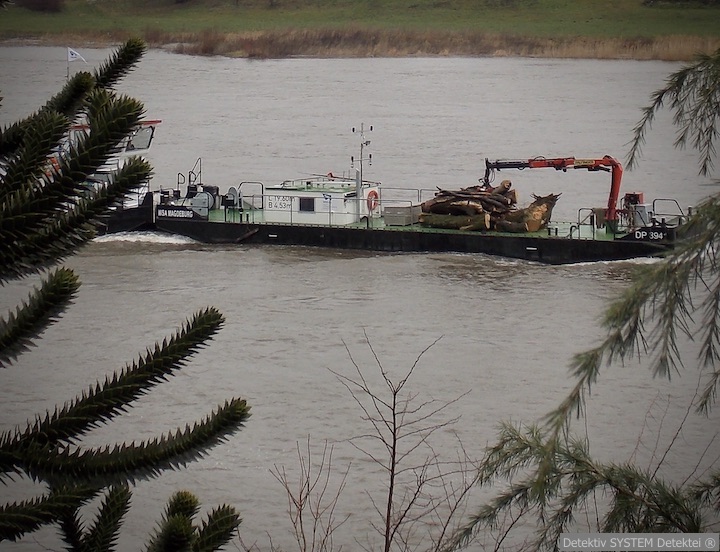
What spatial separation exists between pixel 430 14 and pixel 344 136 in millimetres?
31673

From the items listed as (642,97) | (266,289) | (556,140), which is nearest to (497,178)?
(556,140)

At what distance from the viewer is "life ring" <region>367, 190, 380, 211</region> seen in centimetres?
3503

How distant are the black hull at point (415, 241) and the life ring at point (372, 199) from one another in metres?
1.54

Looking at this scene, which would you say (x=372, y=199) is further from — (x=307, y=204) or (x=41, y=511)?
(x=41, y=511)

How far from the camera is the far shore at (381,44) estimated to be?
83.8 meters

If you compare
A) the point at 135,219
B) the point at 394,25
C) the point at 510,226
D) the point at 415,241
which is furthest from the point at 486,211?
the point at 394,25

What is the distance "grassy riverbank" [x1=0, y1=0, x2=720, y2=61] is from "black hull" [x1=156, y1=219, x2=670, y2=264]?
144ft

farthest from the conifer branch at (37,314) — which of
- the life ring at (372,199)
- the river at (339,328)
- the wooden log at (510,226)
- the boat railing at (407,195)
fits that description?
the boat railing at (407,195)

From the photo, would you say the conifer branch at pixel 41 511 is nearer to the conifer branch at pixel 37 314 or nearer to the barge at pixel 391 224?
the conifer branch at pixel 37 314

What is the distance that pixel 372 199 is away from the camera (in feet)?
115

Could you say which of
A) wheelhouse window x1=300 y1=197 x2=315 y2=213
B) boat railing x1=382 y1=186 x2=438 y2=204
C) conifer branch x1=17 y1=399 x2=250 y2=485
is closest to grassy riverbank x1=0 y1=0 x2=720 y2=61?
boat railing x1=382 y1=186 x2=438 y2=204

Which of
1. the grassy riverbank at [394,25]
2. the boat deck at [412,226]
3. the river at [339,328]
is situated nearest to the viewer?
the river at [339,328]

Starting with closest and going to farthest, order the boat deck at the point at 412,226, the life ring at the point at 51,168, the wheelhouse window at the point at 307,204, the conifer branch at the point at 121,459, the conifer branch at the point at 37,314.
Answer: the life ring at the point at 51,168
the conifer branch at the point at 37,314
the conifer branch at the point at 121,459
the boat deck at the point at 412,226
the wheelhouse window at the point at 307,204

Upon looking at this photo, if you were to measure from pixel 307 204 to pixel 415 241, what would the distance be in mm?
3615
